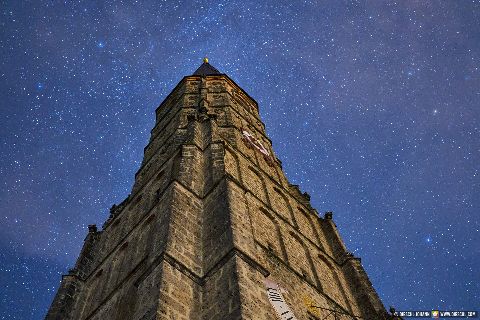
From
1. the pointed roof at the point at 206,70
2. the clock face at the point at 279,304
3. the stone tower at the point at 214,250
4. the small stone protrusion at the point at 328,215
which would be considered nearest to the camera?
the stone tower at the point at 214,250

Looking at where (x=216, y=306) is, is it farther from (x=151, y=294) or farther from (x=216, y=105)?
(x=216, y=105)

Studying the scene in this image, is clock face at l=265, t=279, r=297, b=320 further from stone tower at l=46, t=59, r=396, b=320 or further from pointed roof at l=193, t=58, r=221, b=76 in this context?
pointed roof at l=193, t=58, r=221, b=76

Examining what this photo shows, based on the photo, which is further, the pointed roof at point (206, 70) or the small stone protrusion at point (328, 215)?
the pointed roof at point (206, 70)

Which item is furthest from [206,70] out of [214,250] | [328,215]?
[214,250]

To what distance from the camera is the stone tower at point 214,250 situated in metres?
9.52

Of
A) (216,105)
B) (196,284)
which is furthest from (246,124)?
(196,284)

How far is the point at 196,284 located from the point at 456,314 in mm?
8279

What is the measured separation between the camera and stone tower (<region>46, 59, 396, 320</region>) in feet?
31.2

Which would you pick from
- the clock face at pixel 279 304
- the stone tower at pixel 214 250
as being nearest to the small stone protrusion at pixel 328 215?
the stone tower at pixel 214 250

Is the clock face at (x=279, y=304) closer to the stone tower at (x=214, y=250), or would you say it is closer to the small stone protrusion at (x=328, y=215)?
the stone tower at (x=214, y=250)

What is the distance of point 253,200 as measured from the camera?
1633 cm

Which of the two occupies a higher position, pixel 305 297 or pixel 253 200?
pixel 253 200

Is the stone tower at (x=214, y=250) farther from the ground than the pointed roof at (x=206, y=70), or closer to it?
closer to it

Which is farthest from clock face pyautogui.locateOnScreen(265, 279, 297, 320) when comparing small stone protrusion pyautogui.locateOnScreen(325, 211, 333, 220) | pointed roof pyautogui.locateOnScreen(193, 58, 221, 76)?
pointed roof pyautogui.locateOnScreen(193, 58, 221, 76)
